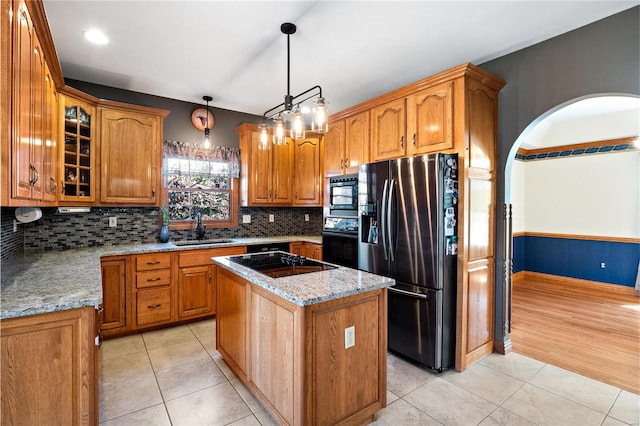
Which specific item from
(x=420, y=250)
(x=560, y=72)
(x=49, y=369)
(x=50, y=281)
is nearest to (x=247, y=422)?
(x=49, y=369)

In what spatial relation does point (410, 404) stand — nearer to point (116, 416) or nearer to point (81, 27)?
point (116, 416)

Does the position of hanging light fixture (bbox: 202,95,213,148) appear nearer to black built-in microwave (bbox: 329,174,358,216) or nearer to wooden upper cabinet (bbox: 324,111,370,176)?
wooden upper cabinet (bbox: 324,111,370,176)

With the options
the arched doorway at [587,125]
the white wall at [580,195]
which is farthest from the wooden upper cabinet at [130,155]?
the white wall at [580,195]

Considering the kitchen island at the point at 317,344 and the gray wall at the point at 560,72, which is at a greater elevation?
the gray wall at the point at 560,72

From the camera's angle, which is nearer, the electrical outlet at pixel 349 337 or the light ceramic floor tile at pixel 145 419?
the electrical outlet at pixel 349 337

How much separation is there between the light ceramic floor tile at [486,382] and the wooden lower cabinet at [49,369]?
2433mm

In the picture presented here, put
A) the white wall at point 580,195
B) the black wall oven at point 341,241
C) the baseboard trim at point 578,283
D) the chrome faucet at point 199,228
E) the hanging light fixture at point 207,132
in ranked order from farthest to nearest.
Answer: the white wall at point 580,195
the baseboard trim at point 578,283
the chrome faucet at point 199,228
the hanging light fixture at point 207,132
the black wall oven at point 341,241

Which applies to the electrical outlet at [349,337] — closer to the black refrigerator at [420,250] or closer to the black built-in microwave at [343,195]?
the black refrigerator at [420,250]

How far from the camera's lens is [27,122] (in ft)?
5.26

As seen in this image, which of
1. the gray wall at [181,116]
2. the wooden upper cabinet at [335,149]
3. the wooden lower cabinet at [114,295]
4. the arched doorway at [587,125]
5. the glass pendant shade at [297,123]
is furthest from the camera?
the arched doorway at [587,125]

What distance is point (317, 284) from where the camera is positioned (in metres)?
1.78

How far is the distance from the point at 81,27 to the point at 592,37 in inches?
155

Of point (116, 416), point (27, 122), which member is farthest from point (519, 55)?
point (116, 416)

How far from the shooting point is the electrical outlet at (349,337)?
1764 millimetres
